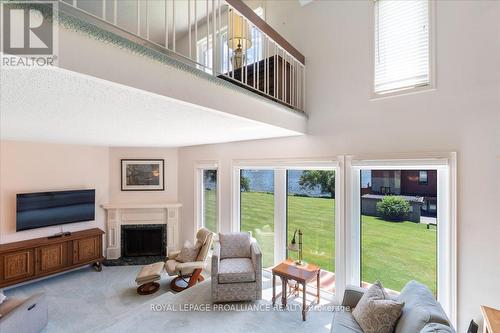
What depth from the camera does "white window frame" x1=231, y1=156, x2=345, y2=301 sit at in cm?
300

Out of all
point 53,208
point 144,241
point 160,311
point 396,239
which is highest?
point 53,208

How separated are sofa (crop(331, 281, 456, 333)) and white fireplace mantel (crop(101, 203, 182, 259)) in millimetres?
3969

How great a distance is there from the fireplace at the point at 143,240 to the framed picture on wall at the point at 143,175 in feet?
2.83

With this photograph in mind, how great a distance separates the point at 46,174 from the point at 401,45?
19.4 ft

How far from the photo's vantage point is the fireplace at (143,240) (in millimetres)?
5246

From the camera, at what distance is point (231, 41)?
120 inches

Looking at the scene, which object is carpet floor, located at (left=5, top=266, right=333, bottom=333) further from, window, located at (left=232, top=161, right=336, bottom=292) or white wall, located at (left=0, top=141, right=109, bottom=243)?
white wall, located at (left=0, top=141, right=109, bottom=243)

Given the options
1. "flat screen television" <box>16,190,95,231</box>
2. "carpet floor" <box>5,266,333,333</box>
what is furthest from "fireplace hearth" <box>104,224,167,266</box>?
"carpet floor" <box>5,266,333,333</box>

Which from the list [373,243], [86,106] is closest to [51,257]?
[86,106]

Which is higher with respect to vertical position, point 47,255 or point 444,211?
point 444,211

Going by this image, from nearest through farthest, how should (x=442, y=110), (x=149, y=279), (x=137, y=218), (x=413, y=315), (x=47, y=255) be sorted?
(x=413, y=315), (x=442, y=110), (x=149, y=279), (x=47, y=255), (x=137, y=218)

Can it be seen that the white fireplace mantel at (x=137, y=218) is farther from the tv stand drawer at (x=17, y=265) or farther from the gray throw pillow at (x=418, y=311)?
the gray throw pillow at (x=418, y=311)

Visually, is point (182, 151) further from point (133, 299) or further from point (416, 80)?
point (416, 80)

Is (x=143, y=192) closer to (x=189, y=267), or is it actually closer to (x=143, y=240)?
(x=143, y=240)
